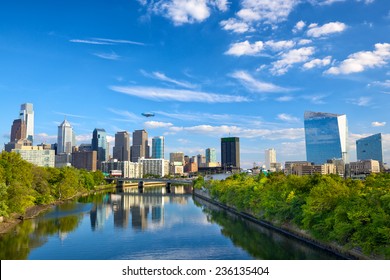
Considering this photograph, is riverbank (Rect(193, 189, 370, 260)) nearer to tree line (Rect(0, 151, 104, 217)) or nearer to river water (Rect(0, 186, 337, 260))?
river water (Rect(0, 186, 337, 260))

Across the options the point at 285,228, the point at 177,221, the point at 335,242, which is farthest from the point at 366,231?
the point at 177,221

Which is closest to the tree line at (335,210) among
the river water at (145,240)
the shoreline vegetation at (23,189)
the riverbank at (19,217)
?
the river water at (145,240)

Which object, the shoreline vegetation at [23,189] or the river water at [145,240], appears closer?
the river water at [145,240]

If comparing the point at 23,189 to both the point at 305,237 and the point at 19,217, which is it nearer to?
the point at 19,217

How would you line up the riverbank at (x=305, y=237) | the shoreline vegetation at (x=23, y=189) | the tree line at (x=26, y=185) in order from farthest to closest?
the tree line at (x=26, y=185), the shoreline vegetation at (x=23, y=189), the riverbank at (x=305, y=237)

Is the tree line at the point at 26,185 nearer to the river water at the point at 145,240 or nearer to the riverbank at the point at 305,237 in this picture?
the river water at the point at 145,240

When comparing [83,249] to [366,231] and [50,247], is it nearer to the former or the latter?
[50,247]

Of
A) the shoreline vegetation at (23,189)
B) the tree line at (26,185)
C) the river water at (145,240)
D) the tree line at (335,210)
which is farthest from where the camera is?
the tree line at (26,185)
